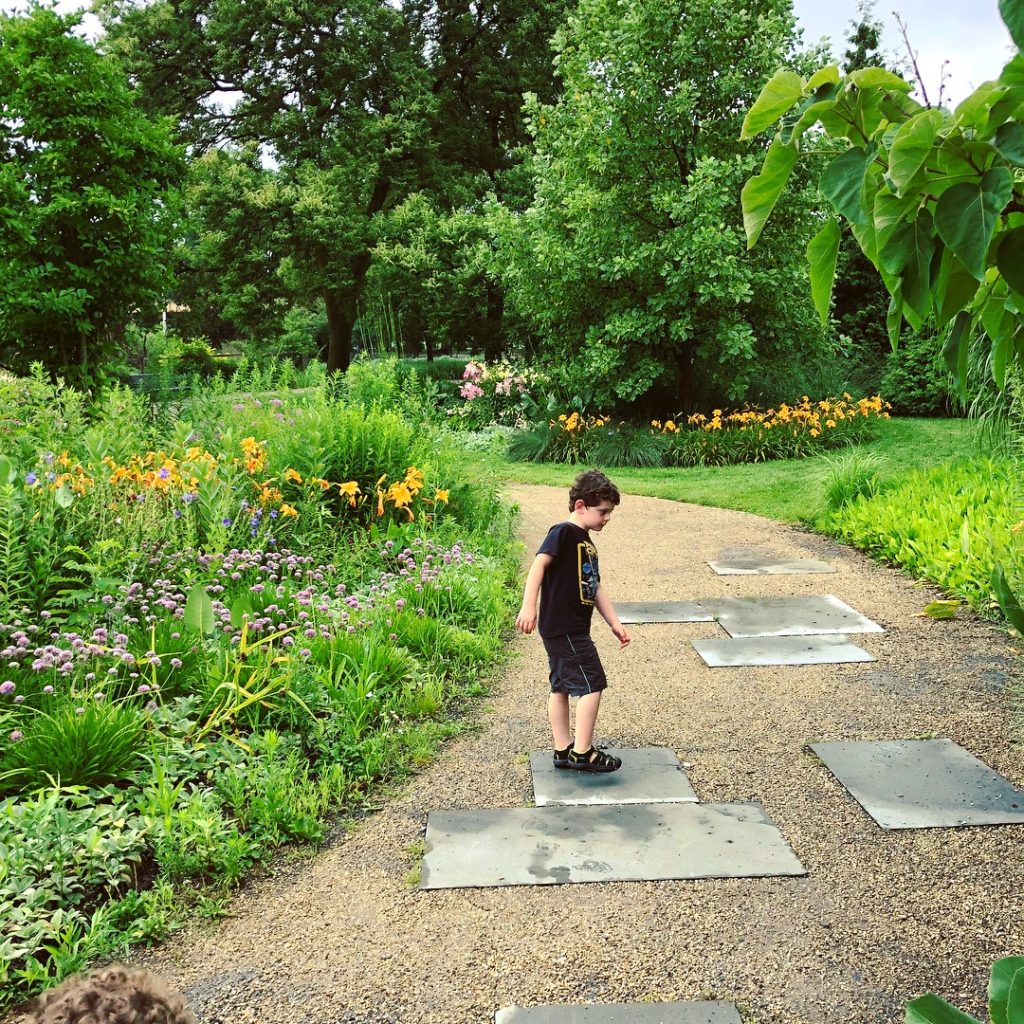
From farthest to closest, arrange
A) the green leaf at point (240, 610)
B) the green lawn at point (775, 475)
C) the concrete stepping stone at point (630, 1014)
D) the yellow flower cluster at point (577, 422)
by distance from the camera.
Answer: the yellow flower cluster at point (577, 422) < the green lawn at point (775, 475) < the green leaf at point (240, 610) < the concrete stepping stone at point (630, 1014)

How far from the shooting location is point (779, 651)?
16.3ft

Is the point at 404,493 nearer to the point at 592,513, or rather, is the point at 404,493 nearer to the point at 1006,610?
the point at 592,513

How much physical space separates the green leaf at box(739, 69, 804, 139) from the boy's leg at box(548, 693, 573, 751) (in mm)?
2826

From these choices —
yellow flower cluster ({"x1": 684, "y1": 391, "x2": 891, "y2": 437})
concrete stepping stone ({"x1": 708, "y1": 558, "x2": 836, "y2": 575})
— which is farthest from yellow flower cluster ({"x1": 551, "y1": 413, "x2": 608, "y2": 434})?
concrete stepping stone ({"x1": 708, "y1": 558, "x2": 836, "y2": 575})

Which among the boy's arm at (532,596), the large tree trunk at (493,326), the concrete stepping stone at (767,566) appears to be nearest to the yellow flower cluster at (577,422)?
the concrete stepping stone at (767,566)

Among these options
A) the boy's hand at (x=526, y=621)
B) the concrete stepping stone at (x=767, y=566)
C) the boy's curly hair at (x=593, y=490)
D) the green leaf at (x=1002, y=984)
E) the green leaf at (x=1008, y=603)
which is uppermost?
the green leaf at (x=1008, y=603)

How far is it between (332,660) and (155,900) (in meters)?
1.41

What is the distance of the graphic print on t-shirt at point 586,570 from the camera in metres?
3.66

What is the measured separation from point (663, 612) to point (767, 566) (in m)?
1.40

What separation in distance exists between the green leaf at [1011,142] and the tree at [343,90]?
1849 centimetres

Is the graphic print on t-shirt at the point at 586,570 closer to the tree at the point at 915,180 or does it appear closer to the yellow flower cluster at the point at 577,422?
the tree at the point at 915,180

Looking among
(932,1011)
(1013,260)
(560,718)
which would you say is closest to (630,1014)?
(560,718)

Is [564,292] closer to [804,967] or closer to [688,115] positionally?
[688,115]

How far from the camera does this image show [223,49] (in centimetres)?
1928
